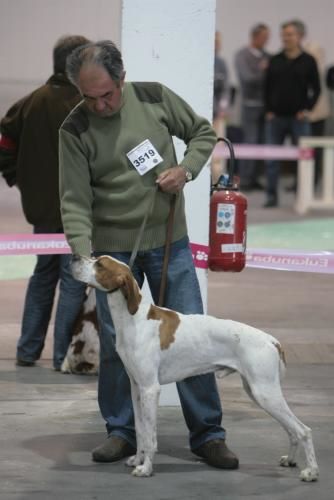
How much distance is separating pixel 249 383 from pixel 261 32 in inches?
534

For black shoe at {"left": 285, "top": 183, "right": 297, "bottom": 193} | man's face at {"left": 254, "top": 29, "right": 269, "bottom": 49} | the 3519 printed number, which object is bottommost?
black shoe at {"left": 285, "top": 183, "right": 297, "bottom": 193}

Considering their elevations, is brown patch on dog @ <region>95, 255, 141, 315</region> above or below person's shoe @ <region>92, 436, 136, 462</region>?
above

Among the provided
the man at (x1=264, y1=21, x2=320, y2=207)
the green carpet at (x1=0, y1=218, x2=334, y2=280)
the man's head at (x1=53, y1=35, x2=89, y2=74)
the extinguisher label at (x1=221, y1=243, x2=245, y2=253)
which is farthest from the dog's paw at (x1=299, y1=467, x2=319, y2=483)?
the man at (x1=264, y1=21, x2=320, y2=207)

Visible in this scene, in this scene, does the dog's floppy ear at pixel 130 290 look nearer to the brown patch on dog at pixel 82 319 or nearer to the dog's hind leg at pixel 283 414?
the dog's hind leg at pixel 283 414

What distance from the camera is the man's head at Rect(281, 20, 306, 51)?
1612cm

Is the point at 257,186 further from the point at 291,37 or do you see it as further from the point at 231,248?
the point at 231,248

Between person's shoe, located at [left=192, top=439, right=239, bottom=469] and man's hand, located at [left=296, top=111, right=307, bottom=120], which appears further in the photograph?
man's hand, located at [left=296, top=111, right=307, bottom=120]

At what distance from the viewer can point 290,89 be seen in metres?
16.5

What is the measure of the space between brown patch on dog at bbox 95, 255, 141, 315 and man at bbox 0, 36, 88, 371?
Answer: 2118mm

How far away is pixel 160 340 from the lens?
5.45 metres

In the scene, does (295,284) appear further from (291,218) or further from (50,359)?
(291,218)

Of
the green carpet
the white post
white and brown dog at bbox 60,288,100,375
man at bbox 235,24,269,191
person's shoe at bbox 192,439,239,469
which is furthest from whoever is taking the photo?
man at bbox 235,24,269,191

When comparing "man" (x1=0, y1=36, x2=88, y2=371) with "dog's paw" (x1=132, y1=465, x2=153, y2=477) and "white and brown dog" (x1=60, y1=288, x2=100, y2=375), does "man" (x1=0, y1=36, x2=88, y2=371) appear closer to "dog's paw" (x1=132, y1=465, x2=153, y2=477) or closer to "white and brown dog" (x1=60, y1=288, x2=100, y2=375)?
"white and brown dog" (x1=60, y1=288, x2=100, y2=375)

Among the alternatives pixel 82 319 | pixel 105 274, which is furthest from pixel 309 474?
pixel 82 319
